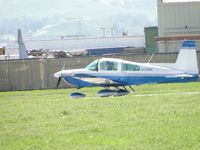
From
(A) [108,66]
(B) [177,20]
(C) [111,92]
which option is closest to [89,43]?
(B) [177,20]

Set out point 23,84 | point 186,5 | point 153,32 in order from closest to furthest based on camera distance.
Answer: point 23,84 < point 186,5 < point 153,32

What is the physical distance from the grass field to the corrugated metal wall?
36.9m

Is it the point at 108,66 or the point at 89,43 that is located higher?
the point at 89,43

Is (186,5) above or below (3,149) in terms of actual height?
above

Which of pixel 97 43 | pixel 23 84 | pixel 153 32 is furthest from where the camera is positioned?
pixel 97 43

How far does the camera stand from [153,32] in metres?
74.8

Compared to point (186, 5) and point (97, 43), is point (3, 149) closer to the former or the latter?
point (186, 5)

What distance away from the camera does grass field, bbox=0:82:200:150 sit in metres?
12.1

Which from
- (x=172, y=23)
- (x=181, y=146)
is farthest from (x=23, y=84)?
(x=181, y=146)

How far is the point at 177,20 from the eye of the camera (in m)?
57.4

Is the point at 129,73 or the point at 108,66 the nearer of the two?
the point at 129,73

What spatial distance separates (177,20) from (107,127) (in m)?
44.1

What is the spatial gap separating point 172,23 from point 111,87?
97.4 ft

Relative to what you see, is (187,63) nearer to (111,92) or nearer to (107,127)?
(111,92)
